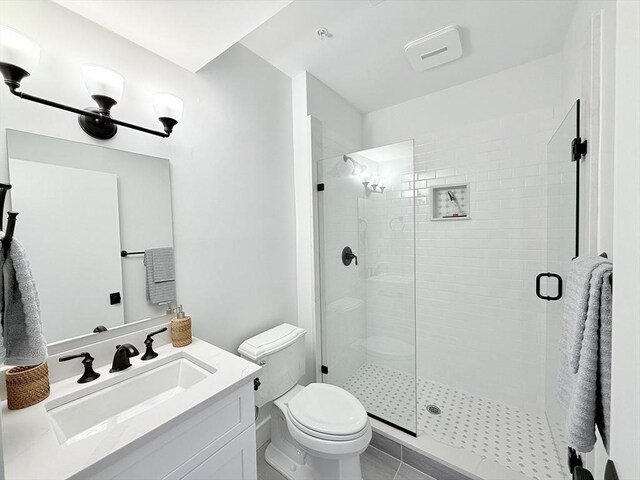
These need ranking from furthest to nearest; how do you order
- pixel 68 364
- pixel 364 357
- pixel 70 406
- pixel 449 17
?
pixel 364 357
pixel 449 17
pixel 68 364
pixel 70 406

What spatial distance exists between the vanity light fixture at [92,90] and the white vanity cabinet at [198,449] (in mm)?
1191

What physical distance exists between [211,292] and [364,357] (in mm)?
1377

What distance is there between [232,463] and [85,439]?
0.54 m

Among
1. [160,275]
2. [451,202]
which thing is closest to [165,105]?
[160,275]

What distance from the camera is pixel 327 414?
143 centimetres

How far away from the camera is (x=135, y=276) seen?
1278 millimetres

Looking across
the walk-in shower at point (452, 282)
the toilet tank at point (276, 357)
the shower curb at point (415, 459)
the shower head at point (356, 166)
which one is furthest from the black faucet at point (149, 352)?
the shower head at point (356, 166)

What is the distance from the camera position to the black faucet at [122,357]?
1.14 meters

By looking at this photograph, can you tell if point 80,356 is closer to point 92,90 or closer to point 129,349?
point 129,349

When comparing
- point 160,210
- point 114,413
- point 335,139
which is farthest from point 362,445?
point 335,139

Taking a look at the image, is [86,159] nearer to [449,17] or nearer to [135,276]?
[135,276]

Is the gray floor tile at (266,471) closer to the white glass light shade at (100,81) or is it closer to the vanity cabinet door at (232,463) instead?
the vanity cabinet door at (232,463)

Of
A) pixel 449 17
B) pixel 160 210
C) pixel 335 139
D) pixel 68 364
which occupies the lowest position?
pixel 68 364

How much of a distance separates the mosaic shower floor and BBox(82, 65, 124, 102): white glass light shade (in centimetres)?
233
